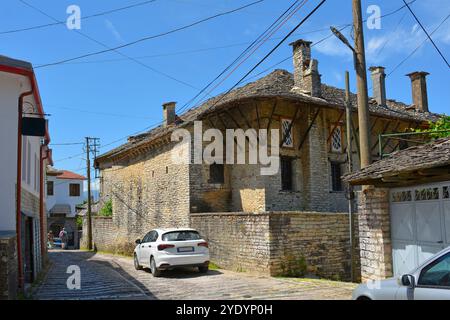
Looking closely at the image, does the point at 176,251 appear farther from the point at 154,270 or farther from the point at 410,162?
the point at 410,162

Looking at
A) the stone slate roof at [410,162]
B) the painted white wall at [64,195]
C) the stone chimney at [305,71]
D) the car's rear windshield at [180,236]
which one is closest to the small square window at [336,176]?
the stone chimney at [305,71]

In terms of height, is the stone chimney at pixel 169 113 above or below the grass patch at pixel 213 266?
above

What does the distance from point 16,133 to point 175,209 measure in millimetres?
11086

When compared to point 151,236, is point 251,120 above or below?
above

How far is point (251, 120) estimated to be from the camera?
62.1 ft

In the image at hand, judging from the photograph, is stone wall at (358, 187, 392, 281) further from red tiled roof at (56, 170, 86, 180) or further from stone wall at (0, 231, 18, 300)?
red tiled roof at (56, 170, 86, 180)

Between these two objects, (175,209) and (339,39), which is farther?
(175,209)

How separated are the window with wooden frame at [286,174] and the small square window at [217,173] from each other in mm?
2884

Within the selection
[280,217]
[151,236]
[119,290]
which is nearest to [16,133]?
[119,290]

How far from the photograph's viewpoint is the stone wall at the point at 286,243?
13773 millimetres

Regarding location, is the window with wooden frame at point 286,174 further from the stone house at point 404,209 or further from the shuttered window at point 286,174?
the stone house at point 404,209

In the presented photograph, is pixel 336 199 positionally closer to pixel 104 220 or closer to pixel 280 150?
pixel 280 150

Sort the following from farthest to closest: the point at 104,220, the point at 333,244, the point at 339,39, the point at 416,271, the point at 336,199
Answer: the point at 104,220 → the point at 336,199 → the point at 333,244 → the point at 339,39 → the point at 416,271

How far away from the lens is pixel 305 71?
68.7 feet
